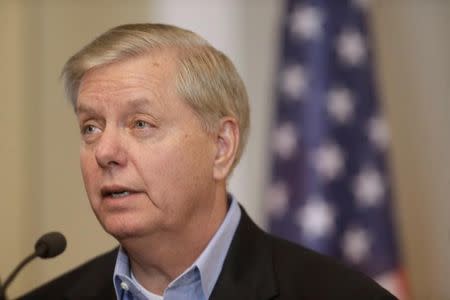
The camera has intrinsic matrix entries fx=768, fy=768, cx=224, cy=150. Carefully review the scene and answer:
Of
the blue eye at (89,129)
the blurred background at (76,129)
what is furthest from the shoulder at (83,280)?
the blurred background at (76,129)

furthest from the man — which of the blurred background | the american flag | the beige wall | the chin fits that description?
the beige wall

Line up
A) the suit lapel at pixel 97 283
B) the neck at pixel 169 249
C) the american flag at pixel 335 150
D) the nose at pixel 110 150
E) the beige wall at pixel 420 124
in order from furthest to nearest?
the beige wall at pixel 420 124 → the american flag at pixel 335 150 → the suit lapel at pixel 97 283 → the neck at pixel 169 249 → the nose at pixel 110 150

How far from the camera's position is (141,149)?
2359 mm

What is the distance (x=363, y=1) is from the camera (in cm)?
388

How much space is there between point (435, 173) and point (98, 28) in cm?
207

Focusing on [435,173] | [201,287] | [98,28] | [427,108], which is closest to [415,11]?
[427,108]

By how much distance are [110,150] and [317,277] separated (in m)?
0.77

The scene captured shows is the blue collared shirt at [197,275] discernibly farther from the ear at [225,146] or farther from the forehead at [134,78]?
the forehead at [134,78]

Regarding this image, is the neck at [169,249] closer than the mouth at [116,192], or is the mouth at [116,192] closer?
the mouth at [116,192]

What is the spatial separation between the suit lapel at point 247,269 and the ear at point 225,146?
0.20 m

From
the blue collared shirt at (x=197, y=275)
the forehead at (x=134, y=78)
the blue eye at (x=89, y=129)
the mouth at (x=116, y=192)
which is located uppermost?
the forehead at (x=134, y=78)

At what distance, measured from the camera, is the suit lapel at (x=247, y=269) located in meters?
2.45

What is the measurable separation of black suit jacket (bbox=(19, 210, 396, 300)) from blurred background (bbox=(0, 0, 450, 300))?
4.92ft

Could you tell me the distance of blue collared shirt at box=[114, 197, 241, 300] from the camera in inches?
97.3
